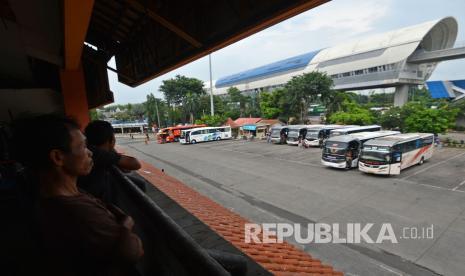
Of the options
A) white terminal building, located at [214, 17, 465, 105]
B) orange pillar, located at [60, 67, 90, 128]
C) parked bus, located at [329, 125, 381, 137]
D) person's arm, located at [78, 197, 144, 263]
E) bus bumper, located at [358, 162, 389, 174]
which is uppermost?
white terminal building, located at [214, 17, 465, 105]

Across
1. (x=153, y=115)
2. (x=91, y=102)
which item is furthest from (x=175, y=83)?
(x=91, y=102)

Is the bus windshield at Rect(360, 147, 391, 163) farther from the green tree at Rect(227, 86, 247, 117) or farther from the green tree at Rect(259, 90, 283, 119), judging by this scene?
the green tree at Rect(227, 86, 247, 117)

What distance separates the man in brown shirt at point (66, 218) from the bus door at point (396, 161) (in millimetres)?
15298

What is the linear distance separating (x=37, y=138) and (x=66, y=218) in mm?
376

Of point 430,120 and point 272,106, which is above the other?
point 272,106

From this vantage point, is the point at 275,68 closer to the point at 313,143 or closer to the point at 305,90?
the point at 305,90

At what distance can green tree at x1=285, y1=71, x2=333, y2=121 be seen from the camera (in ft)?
107

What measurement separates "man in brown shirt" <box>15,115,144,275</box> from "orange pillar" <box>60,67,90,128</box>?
528cm

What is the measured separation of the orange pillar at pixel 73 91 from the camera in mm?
5777

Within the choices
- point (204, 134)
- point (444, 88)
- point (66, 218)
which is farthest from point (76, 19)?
point (444, 88)

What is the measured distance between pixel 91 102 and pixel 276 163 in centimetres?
1288

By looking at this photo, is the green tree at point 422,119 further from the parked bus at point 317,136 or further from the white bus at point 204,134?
the white bus at point 204,134

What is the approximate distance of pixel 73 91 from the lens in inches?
237

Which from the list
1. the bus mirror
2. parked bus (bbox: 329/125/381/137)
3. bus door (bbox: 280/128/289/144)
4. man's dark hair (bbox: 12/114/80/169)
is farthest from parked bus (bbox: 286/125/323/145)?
man's dark hair (bbox: 12/114/80/169)
